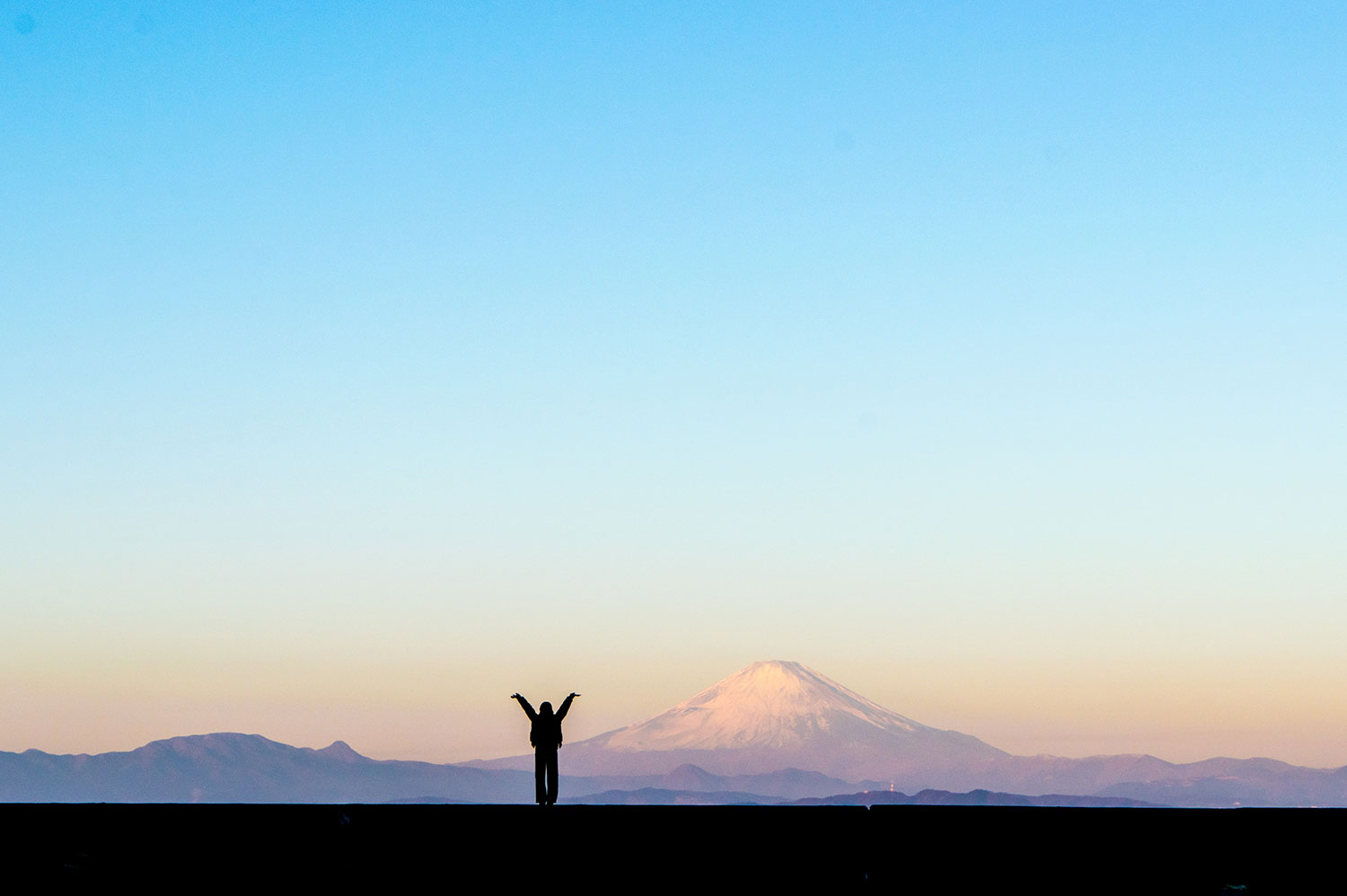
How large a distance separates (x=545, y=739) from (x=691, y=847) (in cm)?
1212

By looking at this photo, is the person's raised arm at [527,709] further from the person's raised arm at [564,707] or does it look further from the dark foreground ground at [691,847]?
the dark foreground ground at [691,847]

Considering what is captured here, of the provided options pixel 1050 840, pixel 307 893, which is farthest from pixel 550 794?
pixel 1050 840

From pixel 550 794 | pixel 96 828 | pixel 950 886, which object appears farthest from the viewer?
pixel 550 794

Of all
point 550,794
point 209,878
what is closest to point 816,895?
point 209,878

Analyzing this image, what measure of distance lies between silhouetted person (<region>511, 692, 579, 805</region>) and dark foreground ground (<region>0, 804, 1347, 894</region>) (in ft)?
34.8

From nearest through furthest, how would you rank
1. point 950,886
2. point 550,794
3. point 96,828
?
point 950,886 → point 96,828 → point 550,794

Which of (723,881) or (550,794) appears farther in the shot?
(550,794)

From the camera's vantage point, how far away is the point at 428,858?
10531 millimetres

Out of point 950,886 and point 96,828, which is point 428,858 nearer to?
point 96,828

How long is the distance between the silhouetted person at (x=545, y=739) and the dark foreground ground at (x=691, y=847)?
10.6 meters

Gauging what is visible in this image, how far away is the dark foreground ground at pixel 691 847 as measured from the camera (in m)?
10.1

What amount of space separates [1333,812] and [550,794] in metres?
13.0

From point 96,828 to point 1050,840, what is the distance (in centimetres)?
705

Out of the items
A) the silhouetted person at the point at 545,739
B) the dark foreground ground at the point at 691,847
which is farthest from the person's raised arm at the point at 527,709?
the dark foreground ground at the point at 691,847
